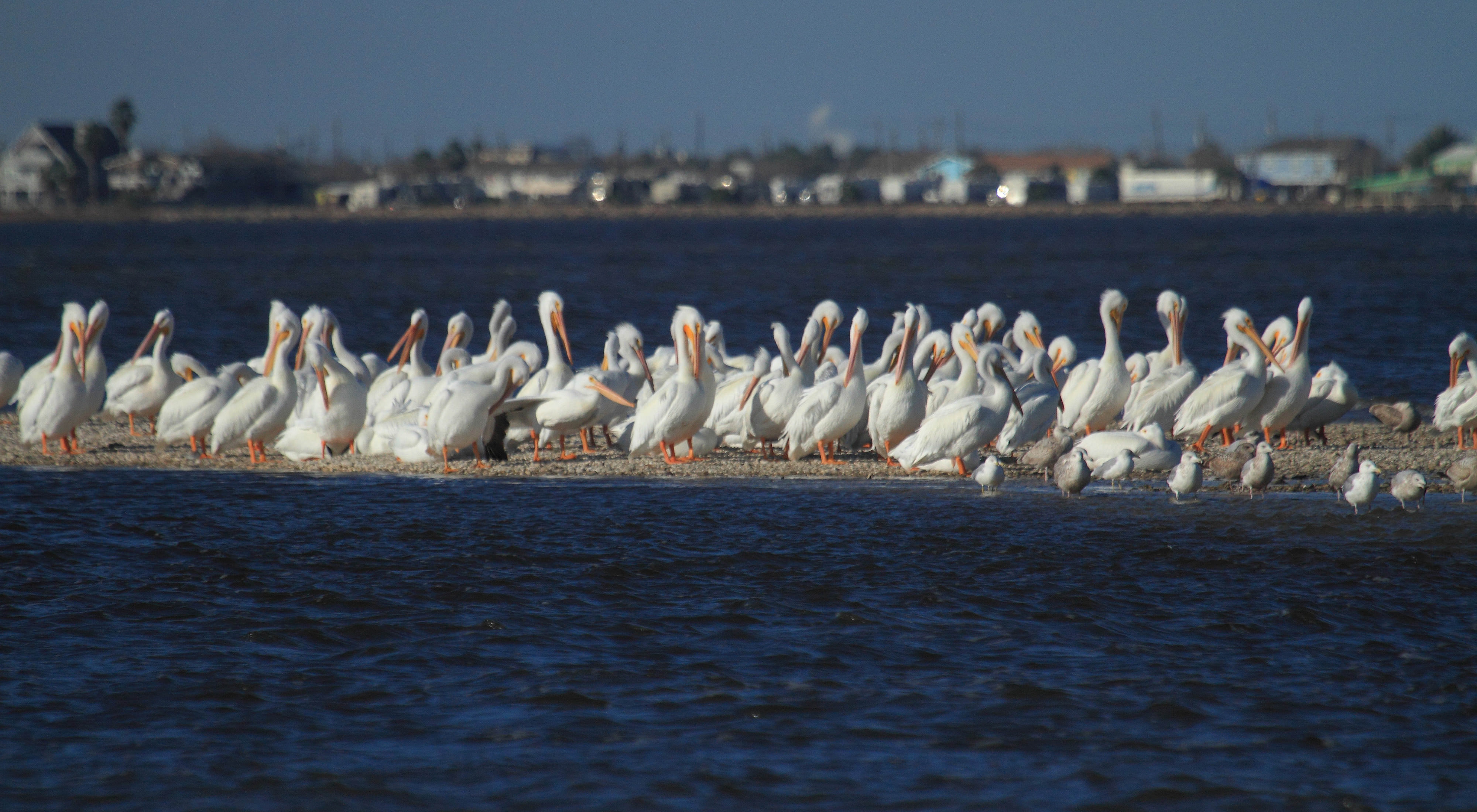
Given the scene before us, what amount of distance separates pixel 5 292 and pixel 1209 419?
31.6 meters

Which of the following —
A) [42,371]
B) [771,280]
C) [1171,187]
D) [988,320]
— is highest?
[1171,187]

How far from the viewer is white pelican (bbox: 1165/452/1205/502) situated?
8.84 meters

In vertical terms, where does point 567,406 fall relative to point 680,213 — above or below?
below

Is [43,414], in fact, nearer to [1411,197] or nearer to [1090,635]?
[1090,635]

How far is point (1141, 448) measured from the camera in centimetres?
983

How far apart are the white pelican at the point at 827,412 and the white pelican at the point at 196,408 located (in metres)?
4.21

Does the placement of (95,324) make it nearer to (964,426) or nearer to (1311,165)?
(964,426)

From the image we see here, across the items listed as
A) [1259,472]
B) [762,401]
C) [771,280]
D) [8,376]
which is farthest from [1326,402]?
[771,280]

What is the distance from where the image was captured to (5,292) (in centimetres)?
3484

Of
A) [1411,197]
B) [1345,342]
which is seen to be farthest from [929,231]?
[1345,342]

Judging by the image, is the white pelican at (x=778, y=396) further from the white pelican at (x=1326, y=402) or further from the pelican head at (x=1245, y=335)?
the white pelican at (x=1326, y=402)

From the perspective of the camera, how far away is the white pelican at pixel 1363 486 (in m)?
8.37

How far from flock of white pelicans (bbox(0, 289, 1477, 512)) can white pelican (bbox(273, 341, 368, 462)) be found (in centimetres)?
2

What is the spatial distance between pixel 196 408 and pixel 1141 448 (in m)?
6.79
